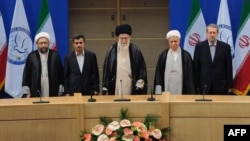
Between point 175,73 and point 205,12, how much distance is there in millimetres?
1289

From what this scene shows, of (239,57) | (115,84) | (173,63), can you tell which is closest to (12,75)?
(115,84)

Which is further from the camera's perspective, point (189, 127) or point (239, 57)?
point (239, 57)

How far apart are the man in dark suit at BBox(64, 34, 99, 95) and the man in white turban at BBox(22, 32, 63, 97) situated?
104 mm

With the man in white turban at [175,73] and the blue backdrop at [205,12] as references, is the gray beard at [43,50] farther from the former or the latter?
the blue backdrop at [205,12]

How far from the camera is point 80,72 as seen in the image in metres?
6.86

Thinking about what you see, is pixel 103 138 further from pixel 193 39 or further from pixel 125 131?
pixel 193 39

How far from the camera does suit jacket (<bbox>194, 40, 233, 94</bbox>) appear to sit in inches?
267

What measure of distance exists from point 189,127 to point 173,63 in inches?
76.6

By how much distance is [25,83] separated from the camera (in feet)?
22.3

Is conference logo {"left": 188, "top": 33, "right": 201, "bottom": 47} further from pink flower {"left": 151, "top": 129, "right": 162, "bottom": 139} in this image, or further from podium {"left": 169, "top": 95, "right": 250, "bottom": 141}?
pink flower {"left": 151, "top": 129, "right": 162, "bottom": 139}

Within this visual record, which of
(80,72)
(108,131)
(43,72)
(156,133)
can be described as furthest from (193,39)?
(108,131)

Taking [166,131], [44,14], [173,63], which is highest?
[44,14]

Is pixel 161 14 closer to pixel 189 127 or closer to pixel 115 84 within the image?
pixel 115 84

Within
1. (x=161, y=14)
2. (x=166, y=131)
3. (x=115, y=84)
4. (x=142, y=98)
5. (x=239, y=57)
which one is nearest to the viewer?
(x=166, y=131)
